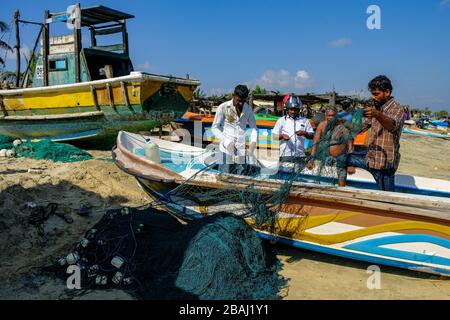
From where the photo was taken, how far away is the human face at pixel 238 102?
4.48 m

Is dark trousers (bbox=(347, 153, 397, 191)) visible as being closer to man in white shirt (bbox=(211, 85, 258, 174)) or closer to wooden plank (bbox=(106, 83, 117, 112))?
man in white shirt (bbox=(211, 85, 258, 174))

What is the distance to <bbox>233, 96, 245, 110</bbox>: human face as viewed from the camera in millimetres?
4475

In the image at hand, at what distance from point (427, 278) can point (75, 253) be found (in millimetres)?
3573

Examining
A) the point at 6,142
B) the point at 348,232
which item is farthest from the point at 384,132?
the point at 6,142

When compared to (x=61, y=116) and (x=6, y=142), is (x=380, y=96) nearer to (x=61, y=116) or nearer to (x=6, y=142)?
(x=61, y=116)

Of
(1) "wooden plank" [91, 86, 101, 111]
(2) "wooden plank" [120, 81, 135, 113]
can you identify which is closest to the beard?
(2) "wooden plank" [120, 81, 135, 113]

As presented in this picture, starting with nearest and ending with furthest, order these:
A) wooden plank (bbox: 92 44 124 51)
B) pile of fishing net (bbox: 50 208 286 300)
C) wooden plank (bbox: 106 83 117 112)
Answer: pile of fishing net (bbox: 50 208 286 300)
wooden plank (bbox: 106 83 117 112)
wooden plank (bbox: 92 44 124 51)

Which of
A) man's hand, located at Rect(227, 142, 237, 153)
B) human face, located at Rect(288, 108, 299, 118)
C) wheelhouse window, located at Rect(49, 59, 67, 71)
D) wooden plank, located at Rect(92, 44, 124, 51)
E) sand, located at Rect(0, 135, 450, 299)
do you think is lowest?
sand, located at Rect(0, 135, 450, 299)

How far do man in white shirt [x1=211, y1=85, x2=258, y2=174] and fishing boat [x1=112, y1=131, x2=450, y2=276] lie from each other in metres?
0.41

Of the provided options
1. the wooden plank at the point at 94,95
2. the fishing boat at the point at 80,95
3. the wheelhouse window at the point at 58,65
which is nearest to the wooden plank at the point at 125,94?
the fishing boat at the point at 80,95

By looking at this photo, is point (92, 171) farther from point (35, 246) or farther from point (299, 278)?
point (299, 278)
